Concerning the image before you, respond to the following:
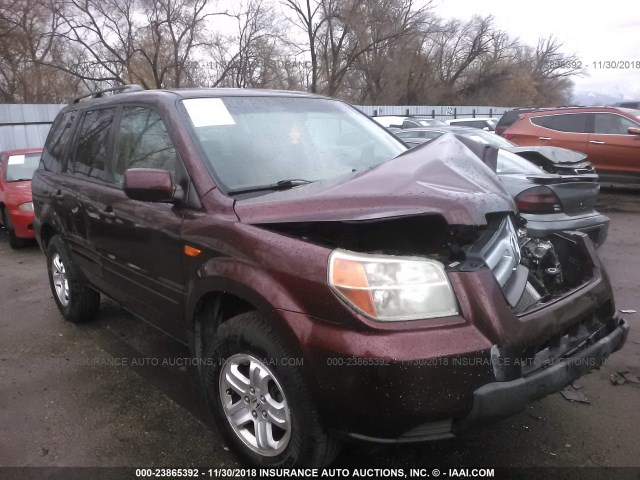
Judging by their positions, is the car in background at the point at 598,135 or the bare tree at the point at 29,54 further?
the bare tree at the point at 29,54

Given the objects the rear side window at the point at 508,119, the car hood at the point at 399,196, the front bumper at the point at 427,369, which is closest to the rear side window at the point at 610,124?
the rear side window at the point at 508,119

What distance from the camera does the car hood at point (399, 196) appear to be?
1.99 meters

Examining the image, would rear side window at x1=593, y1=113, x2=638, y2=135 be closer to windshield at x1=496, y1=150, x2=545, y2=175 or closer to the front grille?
windshield at x1=496, y1=150, x2=545, y2=175

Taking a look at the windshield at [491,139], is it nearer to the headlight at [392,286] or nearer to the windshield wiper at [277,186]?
the windshield wiper at [277,186]

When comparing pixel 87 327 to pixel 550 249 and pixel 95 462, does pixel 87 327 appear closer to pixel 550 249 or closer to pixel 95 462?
pixel 95 462

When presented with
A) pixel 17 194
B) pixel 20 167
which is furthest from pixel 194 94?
pixel 20 167

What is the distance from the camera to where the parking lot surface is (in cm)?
254

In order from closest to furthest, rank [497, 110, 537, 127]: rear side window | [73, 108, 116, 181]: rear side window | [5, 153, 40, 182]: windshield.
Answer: [73, 108, 116, 181]: rear side window < [5, 153, 40, 182]: windshield < [497, 110, 537, 127]: rear side window

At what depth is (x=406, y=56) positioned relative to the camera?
46.7 m

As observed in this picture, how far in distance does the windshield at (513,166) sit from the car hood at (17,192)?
6.57m

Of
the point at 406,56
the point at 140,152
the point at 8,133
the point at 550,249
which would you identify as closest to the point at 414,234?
the point at 550,249

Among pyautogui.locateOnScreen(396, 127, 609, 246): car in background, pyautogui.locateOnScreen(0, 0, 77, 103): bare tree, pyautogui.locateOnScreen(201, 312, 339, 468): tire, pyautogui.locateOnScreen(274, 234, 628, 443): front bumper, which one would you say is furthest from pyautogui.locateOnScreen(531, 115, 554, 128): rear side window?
pyautogui.locateOnScreen(0, 0, 77, 103): bare tree

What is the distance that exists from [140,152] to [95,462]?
1.79 metres

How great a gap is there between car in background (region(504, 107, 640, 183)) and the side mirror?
9.84m
